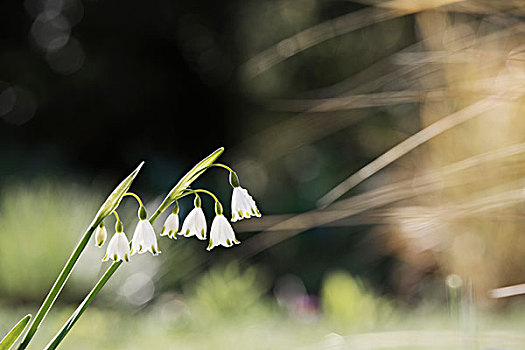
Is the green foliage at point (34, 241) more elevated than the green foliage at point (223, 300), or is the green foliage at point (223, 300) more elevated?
the green foliage at point (34, 241)

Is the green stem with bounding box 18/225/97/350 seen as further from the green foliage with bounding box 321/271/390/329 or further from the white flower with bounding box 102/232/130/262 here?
the green foliage with bounding box 321/271/390/329

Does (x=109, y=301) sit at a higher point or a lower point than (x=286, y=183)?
lower

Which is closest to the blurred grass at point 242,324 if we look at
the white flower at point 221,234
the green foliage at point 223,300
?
the green foliage at point 223,300

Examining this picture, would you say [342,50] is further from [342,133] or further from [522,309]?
[522,309]

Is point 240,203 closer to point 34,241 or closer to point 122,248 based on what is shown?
point 122,248

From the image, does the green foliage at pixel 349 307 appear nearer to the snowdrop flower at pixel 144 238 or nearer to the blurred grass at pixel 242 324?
the blurred grass at pixel 242 324

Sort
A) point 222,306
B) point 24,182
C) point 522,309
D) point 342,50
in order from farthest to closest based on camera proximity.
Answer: point 342,50, point 24,182, point 222,306, point 522,309

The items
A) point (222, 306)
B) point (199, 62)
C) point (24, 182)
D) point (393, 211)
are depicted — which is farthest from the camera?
point (199, 62)

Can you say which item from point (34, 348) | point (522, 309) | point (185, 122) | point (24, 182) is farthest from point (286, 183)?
point (34, 348)
